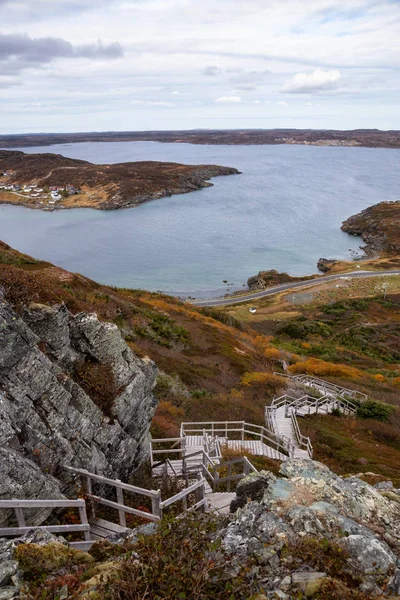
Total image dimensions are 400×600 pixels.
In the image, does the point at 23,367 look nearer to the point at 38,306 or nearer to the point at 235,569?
the point at 38,306

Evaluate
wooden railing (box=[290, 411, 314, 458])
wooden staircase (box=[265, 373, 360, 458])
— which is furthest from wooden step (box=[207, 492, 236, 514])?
wooden railing (box=[290, 411, 314, 458])

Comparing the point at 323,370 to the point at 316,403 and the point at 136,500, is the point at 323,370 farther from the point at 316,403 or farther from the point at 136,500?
the point at 136,500

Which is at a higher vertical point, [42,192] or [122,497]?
[42,192]

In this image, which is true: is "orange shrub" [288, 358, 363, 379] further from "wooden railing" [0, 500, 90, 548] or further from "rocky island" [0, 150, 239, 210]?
"rocky island" [0, 150, 239, 210]

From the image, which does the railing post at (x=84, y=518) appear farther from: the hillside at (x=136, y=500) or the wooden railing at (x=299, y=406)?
the wooden railing at (x=299, y=406)

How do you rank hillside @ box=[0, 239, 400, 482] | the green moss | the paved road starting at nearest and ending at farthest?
the green moss
hillside @ box=[0, 239, 400, 482]
the paved road

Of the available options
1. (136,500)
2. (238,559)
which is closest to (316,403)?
(136,500)
